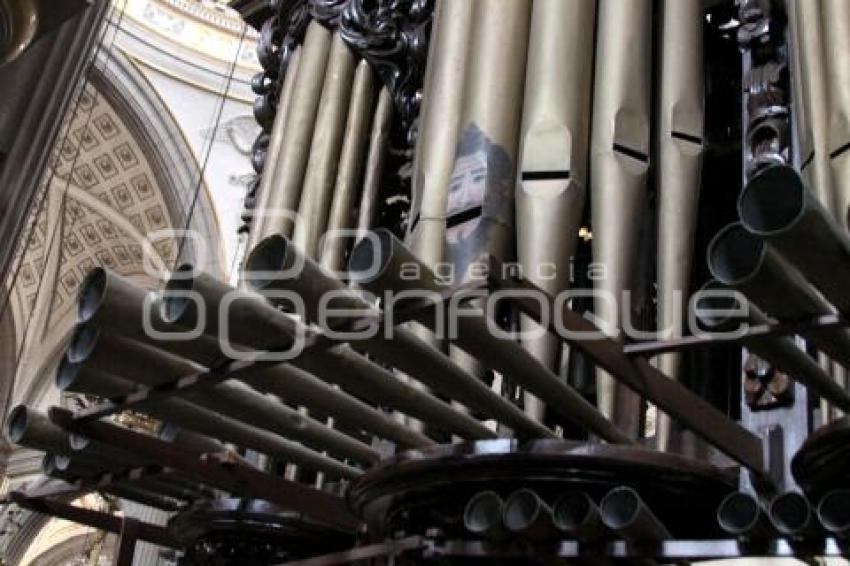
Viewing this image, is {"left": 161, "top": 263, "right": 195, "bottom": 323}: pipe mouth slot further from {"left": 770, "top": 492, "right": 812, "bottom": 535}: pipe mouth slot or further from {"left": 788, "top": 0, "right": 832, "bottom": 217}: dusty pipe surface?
{"left": 788, "top": 0, "right": 832, "bottom": 217}: dusty pipe surface

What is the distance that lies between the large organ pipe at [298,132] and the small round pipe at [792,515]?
196 centimetres

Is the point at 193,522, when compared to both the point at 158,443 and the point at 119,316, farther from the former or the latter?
the point at 119,316

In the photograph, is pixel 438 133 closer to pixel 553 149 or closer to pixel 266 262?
pixel 553 149

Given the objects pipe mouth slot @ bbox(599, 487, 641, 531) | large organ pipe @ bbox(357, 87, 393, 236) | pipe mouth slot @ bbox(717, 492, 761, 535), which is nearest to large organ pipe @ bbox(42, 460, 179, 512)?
large organ pipe @ bbox(357, 87, 393, 236)

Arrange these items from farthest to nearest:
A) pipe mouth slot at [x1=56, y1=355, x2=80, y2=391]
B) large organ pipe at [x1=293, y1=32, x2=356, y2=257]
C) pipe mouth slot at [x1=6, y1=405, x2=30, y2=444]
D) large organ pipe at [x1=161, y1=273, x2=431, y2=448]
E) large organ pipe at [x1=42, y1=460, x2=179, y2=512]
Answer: large organ pipe at [x1=293, y1=32, x2=356, y2=257] < large organ pipe at [x1=42, y1=460, x2=179, y2=512] < pipe mouth slot at [x1=6, y1=405, x2=30, y2=444] < pipe mouth slot at [x1=56, y1=355, x2=80, y2=391] < large organ pipe at [x1=161, y1=273, x2=431, y2=448]

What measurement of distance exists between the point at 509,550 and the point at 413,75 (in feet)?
6.54

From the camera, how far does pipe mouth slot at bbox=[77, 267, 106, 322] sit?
6.12 ft

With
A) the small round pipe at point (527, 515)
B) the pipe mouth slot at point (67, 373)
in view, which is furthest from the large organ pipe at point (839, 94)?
the pipe mouth slot at point (67, 373)

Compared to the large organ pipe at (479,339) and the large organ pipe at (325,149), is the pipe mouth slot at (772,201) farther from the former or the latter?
the large organ pipe at (325,149)

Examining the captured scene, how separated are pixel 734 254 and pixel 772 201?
12 centimetres

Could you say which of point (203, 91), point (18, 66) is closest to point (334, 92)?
point (18, 66)

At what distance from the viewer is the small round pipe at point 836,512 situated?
1815 mm

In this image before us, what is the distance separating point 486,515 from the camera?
6.82 feet

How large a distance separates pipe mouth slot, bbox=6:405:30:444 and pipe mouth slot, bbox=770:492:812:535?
1.59 m
